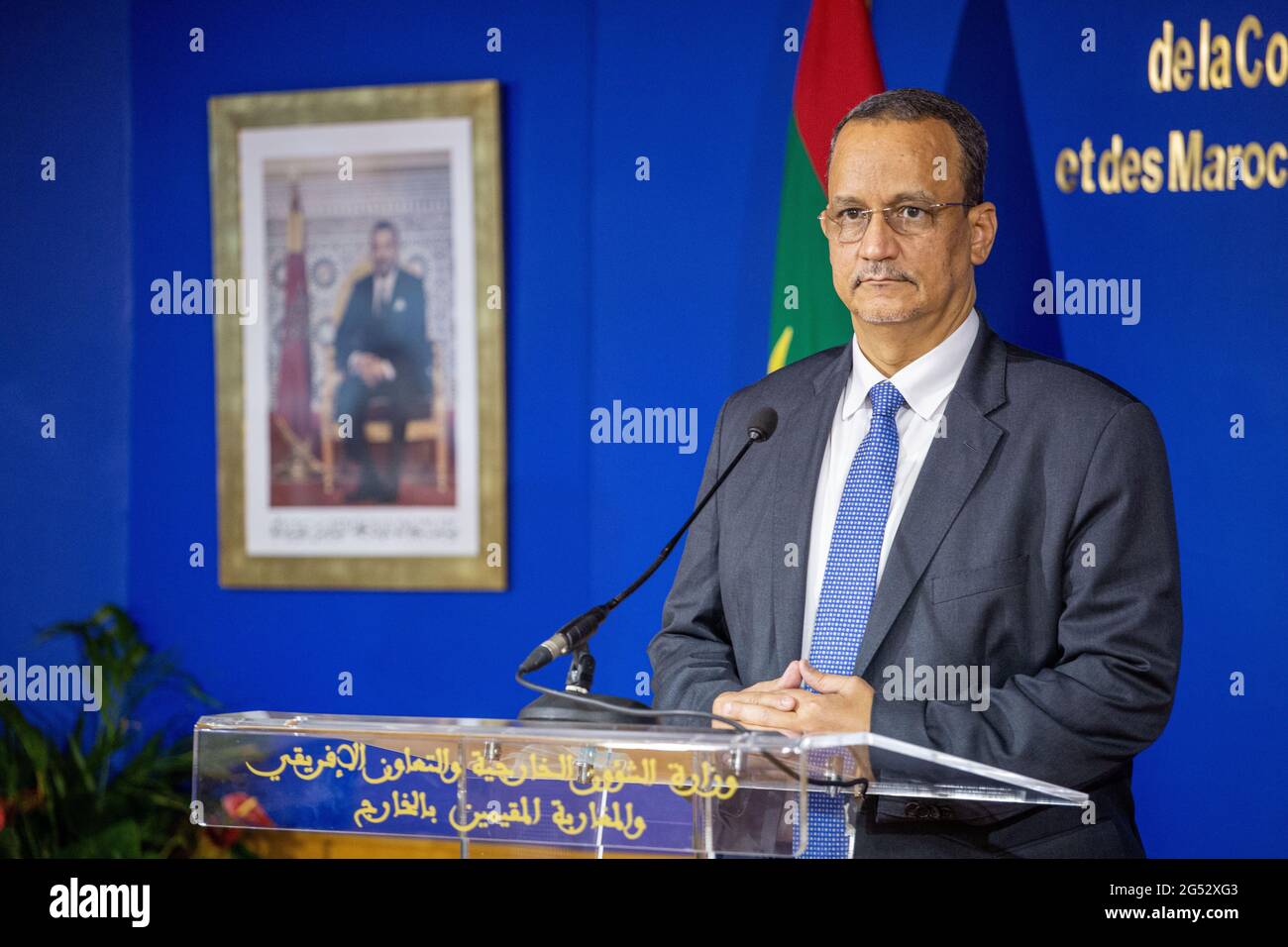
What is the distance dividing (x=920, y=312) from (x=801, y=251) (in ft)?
4.06

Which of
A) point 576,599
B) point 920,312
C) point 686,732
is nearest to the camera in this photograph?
point 686,732

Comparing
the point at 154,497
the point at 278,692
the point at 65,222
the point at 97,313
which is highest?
the point at 65,222

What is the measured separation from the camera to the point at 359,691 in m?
3.78

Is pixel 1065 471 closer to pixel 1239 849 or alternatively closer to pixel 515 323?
pixel 1239 849

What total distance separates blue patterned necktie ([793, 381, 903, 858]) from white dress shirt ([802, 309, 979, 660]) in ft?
0.06

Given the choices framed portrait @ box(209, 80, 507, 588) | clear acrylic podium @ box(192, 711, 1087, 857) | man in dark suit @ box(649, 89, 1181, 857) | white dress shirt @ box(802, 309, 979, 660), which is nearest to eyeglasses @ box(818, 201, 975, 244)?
man in dark suit @ box(649, 89, 1181, 857)

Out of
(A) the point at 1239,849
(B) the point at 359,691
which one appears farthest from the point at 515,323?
(A) the point at 1239,849

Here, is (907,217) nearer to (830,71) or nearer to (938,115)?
(938,115)

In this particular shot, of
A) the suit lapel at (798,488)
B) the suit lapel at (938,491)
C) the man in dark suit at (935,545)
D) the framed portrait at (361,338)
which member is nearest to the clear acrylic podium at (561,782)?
the man in dark suit at (935,545)

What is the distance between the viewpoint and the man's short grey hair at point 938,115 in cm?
215

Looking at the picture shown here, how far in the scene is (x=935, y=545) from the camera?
1968mm

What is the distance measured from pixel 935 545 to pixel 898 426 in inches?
10.1

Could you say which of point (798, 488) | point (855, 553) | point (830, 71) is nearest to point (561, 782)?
point (855, 553)

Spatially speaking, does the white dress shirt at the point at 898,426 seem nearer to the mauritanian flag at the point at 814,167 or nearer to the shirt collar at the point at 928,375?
the shirt collar at the point at 928,375
